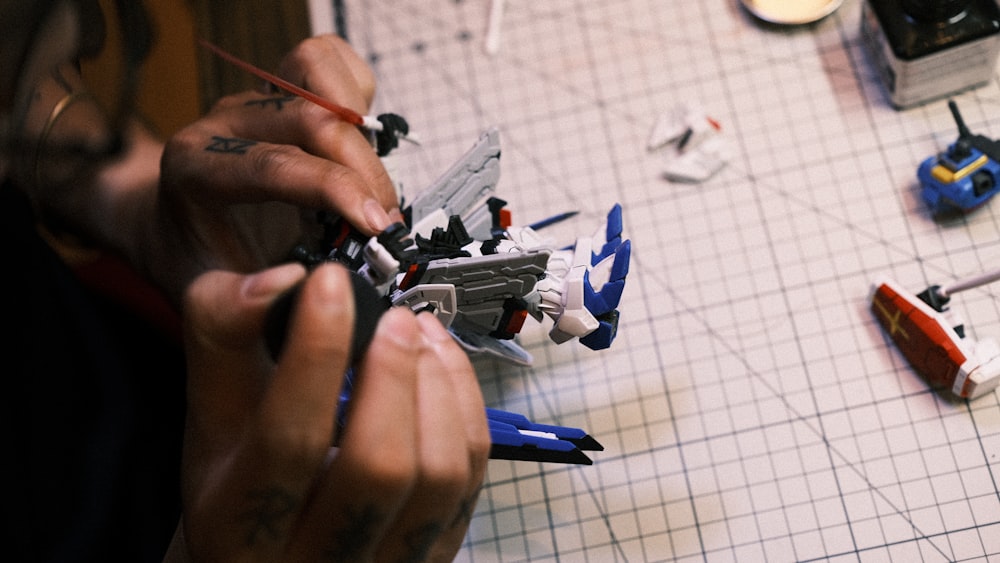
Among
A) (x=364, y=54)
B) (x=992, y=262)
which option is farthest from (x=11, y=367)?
(x=992, y=262)

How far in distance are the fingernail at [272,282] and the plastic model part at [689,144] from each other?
1.08 metres

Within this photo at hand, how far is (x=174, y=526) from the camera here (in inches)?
55.1

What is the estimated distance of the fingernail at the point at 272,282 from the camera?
80 cm

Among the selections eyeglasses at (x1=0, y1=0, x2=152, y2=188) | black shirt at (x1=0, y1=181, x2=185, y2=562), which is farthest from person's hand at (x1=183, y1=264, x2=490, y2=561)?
eyeglasses at (x1=0, y1=0, x2=152, y2=188)

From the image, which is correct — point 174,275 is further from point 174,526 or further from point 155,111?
point 155,111

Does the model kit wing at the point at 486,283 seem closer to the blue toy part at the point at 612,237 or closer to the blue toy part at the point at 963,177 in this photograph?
the blue toy part at the point at 612,237

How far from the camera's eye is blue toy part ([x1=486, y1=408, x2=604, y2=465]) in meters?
1.17

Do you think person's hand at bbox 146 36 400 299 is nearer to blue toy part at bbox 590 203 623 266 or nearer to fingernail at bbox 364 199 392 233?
fingernail at bbox 364 199 392 233

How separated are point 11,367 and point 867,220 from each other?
167 cm

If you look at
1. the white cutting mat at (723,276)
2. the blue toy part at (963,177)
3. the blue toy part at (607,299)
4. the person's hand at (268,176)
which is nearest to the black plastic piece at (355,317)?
the person's hand at (268,176)

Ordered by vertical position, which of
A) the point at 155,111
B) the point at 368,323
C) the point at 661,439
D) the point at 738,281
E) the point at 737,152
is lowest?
the point at 661,439

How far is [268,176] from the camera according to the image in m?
1.26

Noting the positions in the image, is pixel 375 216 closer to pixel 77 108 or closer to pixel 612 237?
pixel 612 237

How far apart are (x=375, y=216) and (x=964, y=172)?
112cm
